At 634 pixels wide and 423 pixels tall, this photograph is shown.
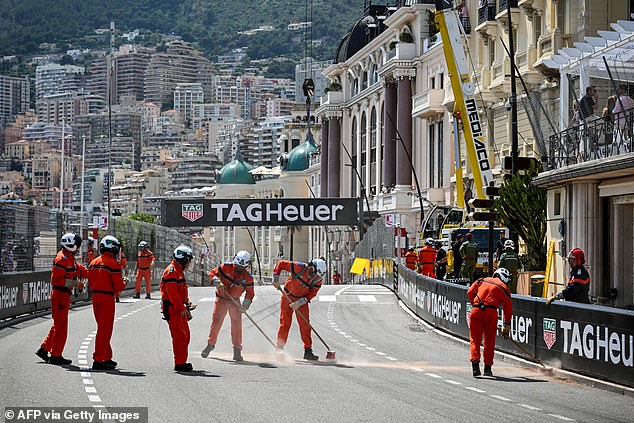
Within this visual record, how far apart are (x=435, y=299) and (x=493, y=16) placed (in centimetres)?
2912

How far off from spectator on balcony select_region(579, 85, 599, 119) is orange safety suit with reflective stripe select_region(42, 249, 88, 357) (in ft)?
46.7

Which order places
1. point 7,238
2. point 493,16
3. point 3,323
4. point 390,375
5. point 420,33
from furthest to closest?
1. point 420,33
2. point 493,16
3. point 7,238
4. point 3,323
5. point 390,375

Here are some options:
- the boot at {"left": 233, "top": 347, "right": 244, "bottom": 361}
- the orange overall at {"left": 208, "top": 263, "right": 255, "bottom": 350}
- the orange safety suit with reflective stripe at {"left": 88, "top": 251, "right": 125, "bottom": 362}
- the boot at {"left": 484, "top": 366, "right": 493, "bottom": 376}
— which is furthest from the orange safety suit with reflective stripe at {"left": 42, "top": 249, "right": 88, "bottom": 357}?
the boot at {"left": 484, "top": 366, "right": 493, "bottom": 376}

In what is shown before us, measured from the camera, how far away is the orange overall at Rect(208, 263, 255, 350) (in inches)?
802

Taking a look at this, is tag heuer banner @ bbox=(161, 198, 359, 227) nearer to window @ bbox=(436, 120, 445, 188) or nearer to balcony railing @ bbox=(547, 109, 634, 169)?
window @ bbox=(436, 120, 445, 188)

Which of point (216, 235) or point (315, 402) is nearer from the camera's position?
point (315, 402)

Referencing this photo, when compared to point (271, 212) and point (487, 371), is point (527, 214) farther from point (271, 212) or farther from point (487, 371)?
point (271, 212)

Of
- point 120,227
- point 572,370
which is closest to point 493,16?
point 120,227

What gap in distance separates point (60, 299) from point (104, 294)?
0.91 metres

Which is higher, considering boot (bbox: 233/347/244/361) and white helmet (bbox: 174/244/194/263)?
white helmet (bbox: 174/244/194/263)

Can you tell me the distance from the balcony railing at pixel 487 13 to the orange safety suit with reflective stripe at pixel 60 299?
38.6 meters

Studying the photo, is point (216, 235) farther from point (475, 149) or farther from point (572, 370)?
point (572, 370)

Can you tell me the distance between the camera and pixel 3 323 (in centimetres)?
2709

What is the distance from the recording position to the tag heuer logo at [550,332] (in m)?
19.1
